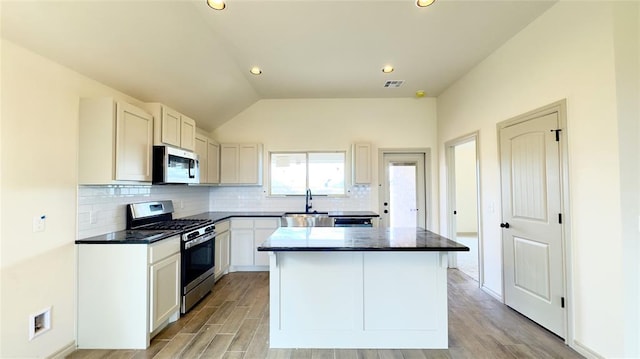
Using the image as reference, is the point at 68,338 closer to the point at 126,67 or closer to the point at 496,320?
the point at 126,67

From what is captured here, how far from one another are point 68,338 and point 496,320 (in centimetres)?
401

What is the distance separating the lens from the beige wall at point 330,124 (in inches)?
199

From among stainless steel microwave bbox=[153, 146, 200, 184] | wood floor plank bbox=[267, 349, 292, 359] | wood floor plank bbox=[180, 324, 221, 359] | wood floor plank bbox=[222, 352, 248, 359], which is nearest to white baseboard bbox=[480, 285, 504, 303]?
wood floor plank bbox=[267, 349, 292, 359]

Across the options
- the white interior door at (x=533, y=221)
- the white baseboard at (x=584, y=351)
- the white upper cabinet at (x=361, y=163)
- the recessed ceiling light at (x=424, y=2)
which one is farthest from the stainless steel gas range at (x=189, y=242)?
the white baseboard at (x=584, y=351)

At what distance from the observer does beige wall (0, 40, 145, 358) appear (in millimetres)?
1854

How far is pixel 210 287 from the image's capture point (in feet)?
11.8

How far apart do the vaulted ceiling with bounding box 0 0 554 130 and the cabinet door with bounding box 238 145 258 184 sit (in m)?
1.07

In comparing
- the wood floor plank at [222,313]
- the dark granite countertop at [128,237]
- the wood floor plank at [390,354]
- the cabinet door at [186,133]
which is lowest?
the wood floor plank at [222,313]

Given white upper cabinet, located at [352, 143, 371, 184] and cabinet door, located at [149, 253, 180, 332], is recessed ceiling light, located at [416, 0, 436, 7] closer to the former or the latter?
white upper cabinet, located at [352, 143, 371, 184]

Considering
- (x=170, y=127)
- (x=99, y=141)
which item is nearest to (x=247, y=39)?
(x=170, y=127)

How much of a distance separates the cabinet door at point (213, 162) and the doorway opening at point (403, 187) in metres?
2.96

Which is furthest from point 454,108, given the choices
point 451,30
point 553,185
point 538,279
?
point 538,279

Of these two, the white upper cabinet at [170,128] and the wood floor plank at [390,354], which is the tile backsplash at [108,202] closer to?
the white upper cabinet at [170,128]

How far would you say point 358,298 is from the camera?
2344 mm
